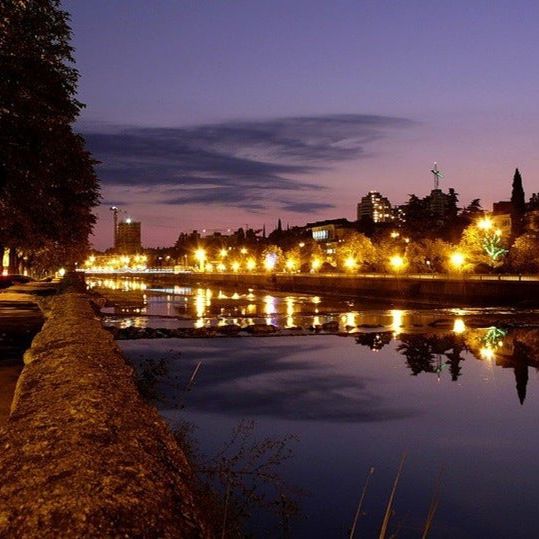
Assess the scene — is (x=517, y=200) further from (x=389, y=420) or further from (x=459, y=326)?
(x=389, y=420)

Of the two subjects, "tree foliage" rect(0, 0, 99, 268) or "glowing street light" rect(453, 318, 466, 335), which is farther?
"glowing street light" rect(453, 318, 466, 335)

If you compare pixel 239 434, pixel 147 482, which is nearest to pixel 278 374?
pixel 239 434

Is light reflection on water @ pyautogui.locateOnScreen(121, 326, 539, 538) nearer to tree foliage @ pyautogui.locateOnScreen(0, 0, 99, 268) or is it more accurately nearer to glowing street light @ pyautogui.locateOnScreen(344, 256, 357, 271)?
tree foliage @ pyautogui.locateOnScreen(0, 0, 99, 268)

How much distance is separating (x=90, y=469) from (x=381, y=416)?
1327cm

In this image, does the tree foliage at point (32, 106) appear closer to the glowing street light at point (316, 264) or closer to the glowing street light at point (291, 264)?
the glowing street light at point (316, 264)

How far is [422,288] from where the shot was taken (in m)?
75.6

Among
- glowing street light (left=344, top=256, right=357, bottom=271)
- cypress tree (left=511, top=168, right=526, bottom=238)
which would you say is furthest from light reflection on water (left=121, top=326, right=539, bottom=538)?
glowing street light (left=344, top=256, right=357, bottom=271)

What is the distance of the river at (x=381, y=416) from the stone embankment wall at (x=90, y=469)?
1.91 metres

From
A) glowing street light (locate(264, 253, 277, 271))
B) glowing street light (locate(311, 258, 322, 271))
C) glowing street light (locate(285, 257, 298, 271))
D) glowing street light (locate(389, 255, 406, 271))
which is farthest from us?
glowing street light (locate(264, 253, 277, 271))

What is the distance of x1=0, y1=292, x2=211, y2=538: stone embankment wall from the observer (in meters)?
4.28

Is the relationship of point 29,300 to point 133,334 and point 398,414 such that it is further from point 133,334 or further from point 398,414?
point 398,414

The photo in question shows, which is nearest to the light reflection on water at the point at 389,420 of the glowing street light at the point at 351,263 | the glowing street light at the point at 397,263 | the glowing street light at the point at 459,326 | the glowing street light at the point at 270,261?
the glowing street light at the point at 459,326

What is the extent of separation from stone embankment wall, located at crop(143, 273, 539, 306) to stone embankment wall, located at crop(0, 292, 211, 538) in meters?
Answer: 54.8

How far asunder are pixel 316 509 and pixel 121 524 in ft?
23.1
